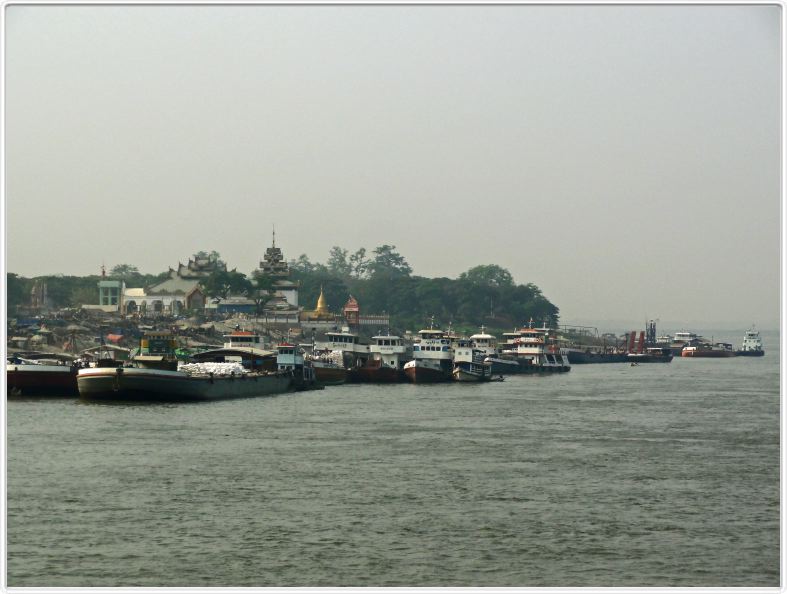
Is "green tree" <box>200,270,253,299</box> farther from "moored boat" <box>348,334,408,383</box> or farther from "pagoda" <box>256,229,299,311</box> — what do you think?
"moored boat" <box>348,334,408,383</box>

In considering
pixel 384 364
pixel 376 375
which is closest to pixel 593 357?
pixel 384 364

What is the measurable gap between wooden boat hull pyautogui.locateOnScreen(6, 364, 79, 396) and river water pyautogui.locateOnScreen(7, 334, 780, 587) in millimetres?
10107

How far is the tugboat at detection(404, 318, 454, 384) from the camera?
95.2m

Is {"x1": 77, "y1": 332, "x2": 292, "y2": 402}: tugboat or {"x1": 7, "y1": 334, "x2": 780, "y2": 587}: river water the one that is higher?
{"x1": 77, "y1": 332, "x2": 292, "y2": 402}: tugboat

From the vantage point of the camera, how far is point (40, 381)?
A: 68625 mm

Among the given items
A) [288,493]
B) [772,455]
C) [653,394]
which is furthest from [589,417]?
[288,493]

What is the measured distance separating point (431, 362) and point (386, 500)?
66580 mm

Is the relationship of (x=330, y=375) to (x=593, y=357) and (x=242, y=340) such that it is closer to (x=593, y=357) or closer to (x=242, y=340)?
(x=242, y=340)

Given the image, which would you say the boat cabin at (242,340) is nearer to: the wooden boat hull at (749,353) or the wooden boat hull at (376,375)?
the wooden boat hull at (376,375)

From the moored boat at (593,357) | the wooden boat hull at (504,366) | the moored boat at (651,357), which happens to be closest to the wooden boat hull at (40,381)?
the wooden boat hull at (504,366)

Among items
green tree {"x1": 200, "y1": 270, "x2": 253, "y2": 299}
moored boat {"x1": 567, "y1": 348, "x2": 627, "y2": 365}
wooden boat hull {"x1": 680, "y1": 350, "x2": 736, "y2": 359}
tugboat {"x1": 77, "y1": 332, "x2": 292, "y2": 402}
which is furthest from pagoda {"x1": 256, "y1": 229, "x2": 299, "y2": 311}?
tugboat {"x1": 77, "y1": 332, "x2": 292, "y2": 402}

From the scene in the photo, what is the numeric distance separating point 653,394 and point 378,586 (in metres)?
57.9

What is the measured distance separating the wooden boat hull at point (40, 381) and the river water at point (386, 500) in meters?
10.1

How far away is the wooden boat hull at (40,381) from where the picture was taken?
68375mm
